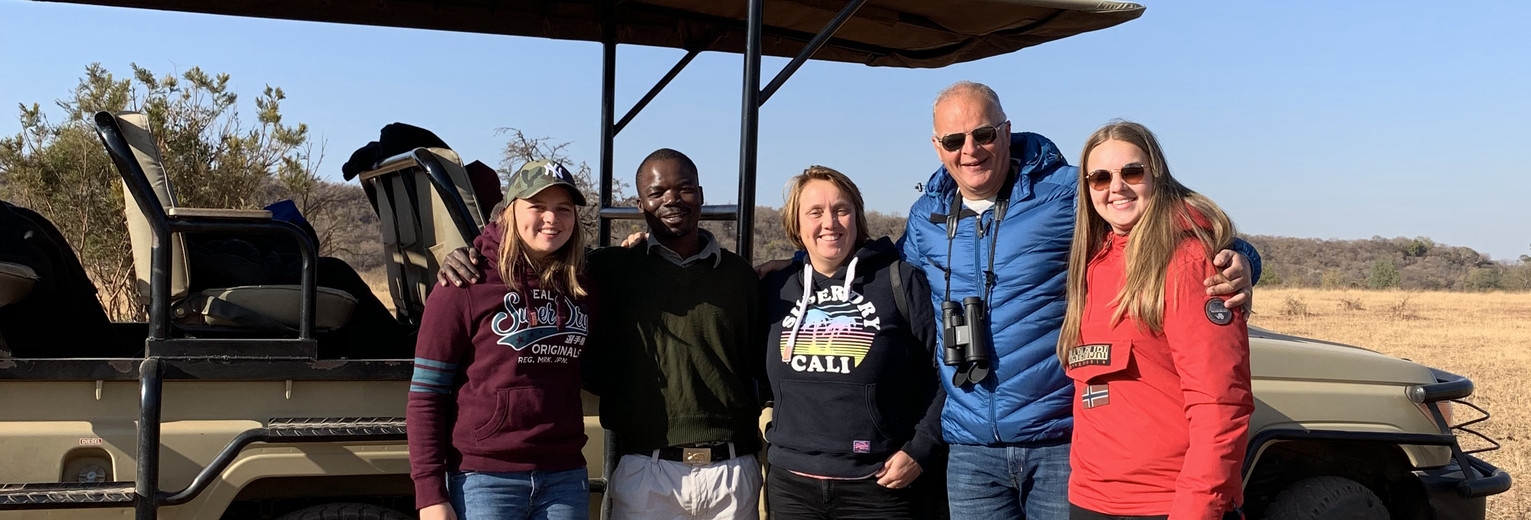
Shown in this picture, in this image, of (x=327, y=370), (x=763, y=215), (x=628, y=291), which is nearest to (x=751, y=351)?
(x=628, y=291)

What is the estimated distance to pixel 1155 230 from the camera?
254cm

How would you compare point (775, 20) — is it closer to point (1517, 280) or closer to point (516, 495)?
point (516, 495)

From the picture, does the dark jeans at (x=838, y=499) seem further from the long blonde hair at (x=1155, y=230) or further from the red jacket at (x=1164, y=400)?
the long blonde hair at (x=1155, y=230)

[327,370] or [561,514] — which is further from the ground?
[327,370]

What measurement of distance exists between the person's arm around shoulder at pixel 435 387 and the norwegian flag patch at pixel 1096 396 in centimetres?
153

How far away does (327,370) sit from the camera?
10.7 ft

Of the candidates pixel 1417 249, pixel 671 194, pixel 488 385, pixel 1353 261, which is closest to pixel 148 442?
pixel 488 385

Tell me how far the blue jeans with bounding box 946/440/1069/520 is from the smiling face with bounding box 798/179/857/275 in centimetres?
62

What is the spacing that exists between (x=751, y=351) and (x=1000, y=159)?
0.88 meters

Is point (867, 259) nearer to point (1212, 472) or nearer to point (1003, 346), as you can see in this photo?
point (1003, 346)

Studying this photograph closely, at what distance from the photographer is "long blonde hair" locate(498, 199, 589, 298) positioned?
2.91 metres

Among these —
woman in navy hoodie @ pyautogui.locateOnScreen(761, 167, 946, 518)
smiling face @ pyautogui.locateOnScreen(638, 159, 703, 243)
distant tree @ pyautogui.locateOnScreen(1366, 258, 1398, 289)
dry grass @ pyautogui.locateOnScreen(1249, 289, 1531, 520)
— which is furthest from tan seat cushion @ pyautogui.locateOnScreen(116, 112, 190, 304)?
distant tree @ pyautogui.locateOnScreen(1366, 258, 1398, 289)

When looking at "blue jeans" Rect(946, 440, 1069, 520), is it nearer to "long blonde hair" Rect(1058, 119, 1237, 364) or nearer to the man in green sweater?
"long blonde hair" Rect(1058, 119, 1237, 364)

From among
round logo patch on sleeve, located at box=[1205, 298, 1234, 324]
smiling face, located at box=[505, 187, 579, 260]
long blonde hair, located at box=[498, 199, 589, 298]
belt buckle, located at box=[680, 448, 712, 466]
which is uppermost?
smiling face, located at box=[505, 187, 579, 260]
